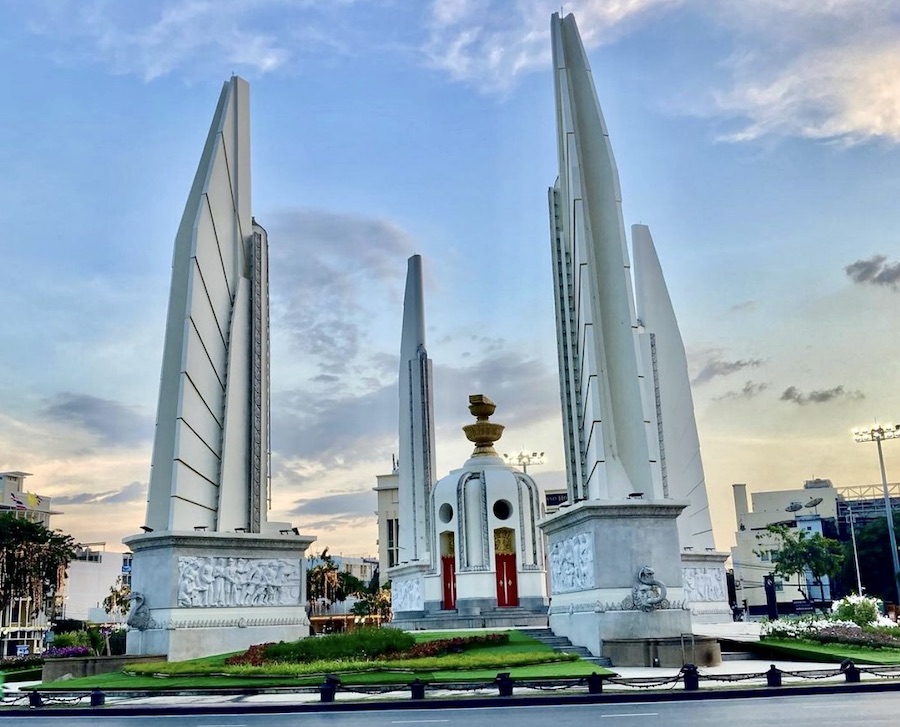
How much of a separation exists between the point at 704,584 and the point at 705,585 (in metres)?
0.07

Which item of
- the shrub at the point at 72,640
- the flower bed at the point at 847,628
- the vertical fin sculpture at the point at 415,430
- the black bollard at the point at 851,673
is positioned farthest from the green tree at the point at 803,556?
the shrub at the point at 72,640

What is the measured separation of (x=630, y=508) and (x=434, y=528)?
17.9 meters

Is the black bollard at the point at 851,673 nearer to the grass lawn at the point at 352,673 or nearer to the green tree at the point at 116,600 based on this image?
the grass lawn at the point at 352,673

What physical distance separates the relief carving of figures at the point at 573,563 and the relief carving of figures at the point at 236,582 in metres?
7.04

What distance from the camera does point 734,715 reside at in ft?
35.3

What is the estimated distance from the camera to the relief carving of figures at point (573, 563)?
63.0ft

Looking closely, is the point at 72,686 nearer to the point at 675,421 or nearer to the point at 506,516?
the point at 506,516

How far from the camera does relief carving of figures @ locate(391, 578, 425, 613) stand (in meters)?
36.0

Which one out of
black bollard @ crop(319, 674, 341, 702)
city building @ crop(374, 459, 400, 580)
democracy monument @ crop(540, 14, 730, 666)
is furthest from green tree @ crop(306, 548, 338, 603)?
black bollard @ crop(319, 674, 341, 702)

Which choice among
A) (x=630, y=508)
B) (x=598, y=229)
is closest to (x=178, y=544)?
(x=630, y=508)

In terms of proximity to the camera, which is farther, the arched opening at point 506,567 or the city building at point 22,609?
the city building at point 22,609

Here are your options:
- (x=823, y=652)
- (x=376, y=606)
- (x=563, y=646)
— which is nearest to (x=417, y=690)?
(x=563, y=646)

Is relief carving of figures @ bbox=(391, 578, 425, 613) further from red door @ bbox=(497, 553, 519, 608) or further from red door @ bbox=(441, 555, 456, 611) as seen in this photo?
red door @ bbox=(497, 553, 519, 608)

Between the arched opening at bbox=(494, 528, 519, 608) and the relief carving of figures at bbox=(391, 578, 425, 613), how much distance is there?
358 centimetres
